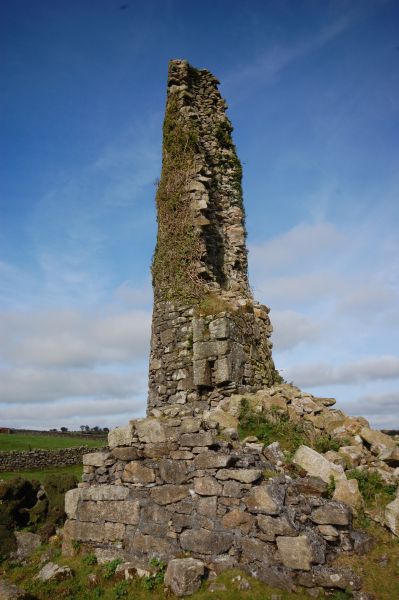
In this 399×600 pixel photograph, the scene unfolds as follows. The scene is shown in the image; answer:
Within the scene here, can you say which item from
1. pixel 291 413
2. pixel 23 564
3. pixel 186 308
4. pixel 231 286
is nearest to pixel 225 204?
pixel 231 286

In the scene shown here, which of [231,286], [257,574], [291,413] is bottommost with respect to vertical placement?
[257,574]

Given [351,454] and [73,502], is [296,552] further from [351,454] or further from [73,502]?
[73,502]

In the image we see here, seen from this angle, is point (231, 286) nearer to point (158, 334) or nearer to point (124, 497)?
point (158, 334)

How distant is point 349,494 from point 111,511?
15.2 ft

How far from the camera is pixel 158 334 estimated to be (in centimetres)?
1198

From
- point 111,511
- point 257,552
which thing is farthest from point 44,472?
point 257,552

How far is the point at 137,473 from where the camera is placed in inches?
333

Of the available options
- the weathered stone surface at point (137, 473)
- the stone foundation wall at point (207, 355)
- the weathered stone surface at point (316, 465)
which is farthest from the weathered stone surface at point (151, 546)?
the stone foundation wall at point (207, 355)

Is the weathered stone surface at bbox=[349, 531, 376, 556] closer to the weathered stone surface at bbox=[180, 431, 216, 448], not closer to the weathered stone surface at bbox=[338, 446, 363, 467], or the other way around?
the weathered stone surface at bbox=[338, 446, 363, 467]

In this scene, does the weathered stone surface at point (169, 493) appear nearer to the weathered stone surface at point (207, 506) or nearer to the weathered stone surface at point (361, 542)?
the weathered stone surface at point (207, 506)

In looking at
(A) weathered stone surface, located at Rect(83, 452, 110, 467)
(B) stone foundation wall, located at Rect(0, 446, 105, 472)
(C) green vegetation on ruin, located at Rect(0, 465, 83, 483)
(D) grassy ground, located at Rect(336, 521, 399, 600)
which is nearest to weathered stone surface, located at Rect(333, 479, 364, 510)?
(D) grassy ground, located at Rect(336, 521, 399, 600)

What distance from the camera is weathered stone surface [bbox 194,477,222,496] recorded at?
7.24 metres

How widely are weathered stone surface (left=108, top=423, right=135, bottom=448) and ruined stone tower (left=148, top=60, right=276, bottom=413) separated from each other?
6.56 feet

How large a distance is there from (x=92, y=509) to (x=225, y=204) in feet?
30.5
